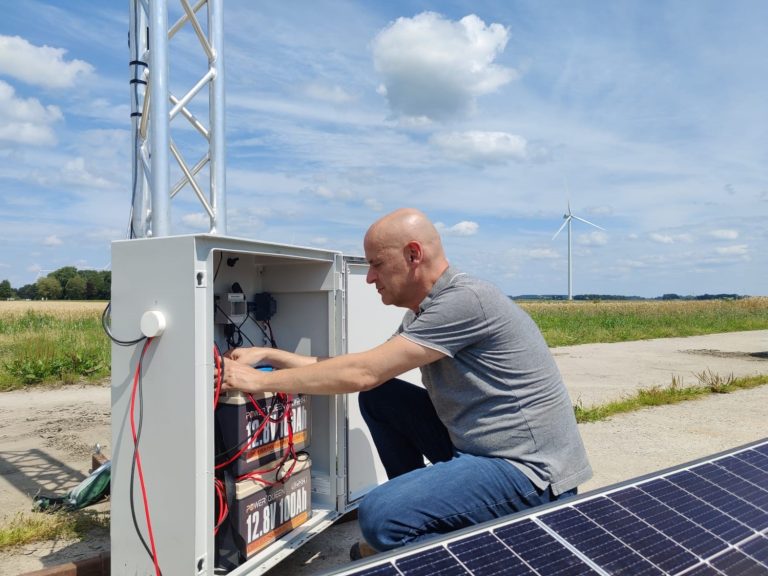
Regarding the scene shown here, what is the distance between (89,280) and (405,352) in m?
61.1

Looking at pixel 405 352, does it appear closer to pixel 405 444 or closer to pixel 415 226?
pixel 415 226

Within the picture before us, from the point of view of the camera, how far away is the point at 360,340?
373 cm

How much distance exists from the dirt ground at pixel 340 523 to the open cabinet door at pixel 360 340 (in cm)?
39

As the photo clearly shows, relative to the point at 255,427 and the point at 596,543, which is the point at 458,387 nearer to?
the point at 596,543

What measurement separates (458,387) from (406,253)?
0.67m

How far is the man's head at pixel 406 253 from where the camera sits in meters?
2.78

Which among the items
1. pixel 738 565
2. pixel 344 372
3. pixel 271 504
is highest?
Answer: pixel 344 372

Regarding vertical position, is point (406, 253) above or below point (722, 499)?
above

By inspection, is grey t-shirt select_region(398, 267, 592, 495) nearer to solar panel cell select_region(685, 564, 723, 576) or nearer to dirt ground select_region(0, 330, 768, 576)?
solar panel cell select_region(685, 564, 723, 576)

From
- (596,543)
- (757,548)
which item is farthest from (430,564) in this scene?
(757,548)

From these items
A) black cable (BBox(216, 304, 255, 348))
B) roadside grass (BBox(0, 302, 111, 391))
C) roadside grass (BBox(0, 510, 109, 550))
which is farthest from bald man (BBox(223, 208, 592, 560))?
roadside grass (BBox(0, 302, 111, 391))

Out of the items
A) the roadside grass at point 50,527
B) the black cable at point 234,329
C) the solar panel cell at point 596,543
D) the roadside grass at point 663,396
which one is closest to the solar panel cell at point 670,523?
the solar panel cell at point 596,543

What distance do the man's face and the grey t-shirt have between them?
0.18 metres

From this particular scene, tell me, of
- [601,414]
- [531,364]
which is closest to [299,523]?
[531,364]
